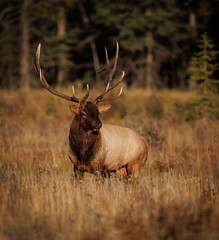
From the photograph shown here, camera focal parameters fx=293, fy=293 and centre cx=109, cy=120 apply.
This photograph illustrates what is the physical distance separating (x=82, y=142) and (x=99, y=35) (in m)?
25.0

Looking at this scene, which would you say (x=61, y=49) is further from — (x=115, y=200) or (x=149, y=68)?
(x=115, y=200)

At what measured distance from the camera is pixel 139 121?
8.80 m

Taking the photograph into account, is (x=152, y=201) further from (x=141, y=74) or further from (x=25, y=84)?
(x=141, y=74)

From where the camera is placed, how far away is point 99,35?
1122 inches

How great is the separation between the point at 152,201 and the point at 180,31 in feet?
89.3

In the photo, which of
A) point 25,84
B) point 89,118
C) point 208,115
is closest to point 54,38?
point 25,84

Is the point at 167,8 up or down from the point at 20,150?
up

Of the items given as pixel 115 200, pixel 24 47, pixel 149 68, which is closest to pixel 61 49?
pixel 24 47

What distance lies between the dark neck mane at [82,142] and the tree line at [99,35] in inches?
677

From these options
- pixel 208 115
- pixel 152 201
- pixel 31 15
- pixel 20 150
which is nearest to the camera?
pixel 152 201

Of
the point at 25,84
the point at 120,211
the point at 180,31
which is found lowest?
the point at 120,211

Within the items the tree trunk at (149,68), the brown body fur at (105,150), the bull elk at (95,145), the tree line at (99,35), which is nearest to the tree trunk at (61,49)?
the tree line at (99,35)

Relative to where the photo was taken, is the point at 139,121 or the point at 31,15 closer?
the point at 139,121

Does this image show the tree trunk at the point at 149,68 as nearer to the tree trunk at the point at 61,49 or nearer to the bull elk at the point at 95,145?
the tree trunk at the point at 61,49
